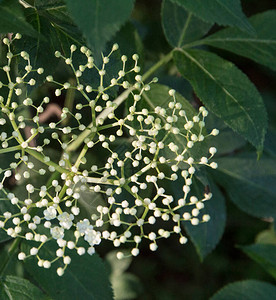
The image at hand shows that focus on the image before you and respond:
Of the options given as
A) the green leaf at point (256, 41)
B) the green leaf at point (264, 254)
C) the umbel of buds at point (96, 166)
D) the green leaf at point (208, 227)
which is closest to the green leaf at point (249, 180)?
the green leaf at point (208, 227)

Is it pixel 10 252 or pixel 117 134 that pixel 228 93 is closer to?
pixel 117 134

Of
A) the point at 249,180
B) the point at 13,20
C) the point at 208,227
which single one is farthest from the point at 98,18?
the point at 249,180

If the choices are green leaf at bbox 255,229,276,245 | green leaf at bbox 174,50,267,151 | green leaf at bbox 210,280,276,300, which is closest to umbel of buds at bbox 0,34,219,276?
green leaf at bbox 174,50,267,151

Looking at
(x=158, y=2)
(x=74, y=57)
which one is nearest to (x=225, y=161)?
(x=74, y=57)

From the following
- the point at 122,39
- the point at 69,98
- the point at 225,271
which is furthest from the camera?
the point at 225,271

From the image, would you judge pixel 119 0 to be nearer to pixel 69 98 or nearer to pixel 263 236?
pixel 69 98

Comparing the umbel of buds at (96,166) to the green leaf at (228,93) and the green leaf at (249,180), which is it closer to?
the green leaf at (228,93)
